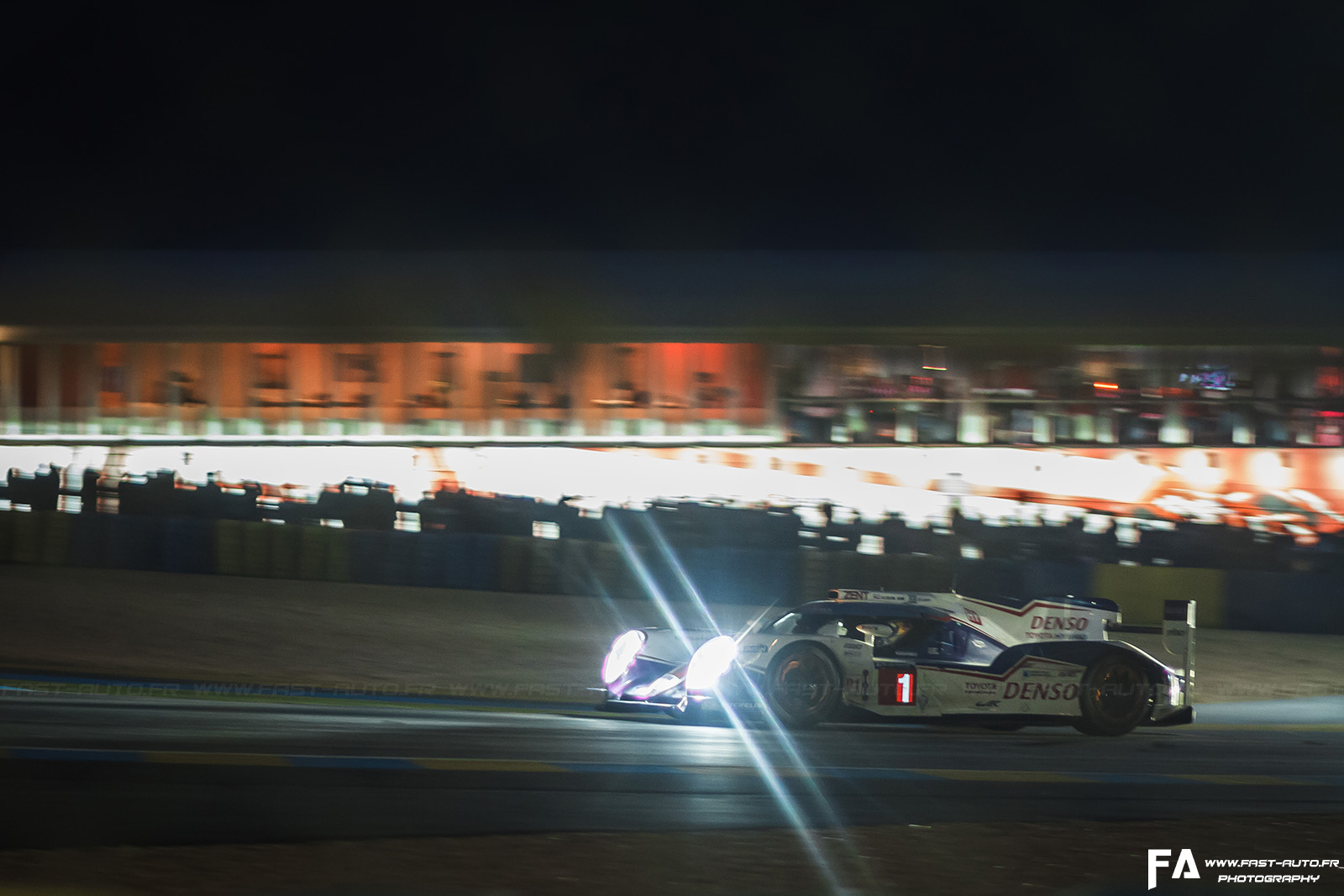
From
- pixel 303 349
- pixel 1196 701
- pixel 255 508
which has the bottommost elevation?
pixel 1196 701

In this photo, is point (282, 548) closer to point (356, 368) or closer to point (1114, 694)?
point (356, 368)

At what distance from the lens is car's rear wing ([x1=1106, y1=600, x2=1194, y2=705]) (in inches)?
402

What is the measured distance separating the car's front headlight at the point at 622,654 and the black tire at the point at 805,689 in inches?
44.0

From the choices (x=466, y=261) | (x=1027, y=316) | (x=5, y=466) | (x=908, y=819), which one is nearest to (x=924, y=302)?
(x=1027, y=316)

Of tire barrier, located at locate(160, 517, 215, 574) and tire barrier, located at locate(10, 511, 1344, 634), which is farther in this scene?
tire barrier, located at locate(160, 517, 215, 574)

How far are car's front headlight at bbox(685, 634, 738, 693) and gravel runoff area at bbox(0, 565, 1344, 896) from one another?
9.87ft

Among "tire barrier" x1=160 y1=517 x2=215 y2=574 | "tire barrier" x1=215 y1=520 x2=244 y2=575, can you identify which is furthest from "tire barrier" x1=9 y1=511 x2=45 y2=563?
"tire barrier" x1=215 y1=520 x2=244 y2=575

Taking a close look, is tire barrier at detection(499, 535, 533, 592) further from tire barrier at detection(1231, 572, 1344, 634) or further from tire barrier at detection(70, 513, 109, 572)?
tire barrier at detection(1231, 572, 1344, 634)

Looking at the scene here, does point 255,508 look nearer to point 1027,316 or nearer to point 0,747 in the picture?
point 1027,316

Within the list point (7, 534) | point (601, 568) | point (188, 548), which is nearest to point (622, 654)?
point (601, 568)

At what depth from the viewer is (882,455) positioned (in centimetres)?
2481

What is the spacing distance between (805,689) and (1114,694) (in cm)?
231

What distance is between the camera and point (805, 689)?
9688 millimetres

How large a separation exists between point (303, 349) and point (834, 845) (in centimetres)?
2272
